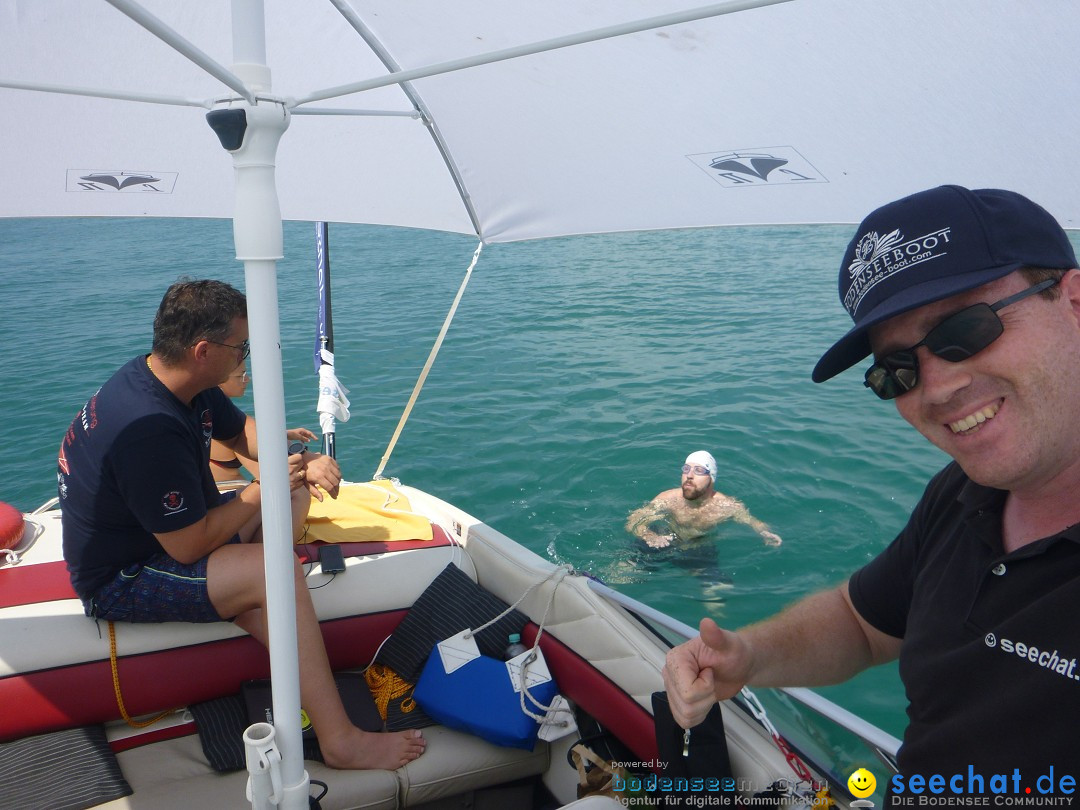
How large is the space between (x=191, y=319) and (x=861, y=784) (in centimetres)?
241

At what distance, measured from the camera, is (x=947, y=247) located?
1363 millimetres

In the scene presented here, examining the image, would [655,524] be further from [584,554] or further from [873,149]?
[873,149]

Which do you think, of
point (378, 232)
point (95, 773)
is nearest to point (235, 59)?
point (95, 773)

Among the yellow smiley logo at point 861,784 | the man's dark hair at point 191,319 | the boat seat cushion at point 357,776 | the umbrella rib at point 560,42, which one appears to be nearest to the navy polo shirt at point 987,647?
the yellow smiley logo at point 861,784

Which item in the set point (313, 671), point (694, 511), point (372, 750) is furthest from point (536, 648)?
point (694, 511)

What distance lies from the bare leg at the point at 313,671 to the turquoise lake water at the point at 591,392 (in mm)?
3126

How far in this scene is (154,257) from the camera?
18.5 meters

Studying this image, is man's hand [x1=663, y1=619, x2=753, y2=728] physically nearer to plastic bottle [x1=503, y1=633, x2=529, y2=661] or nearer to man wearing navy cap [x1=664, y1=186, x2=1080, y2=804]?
man wearing navy cap [x1=664, y1=186, x2=1080, y2=804]

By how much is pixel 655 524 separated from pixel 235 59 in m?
5.56

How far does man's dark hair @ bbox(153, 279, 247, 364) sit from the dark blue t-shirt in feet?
0.45

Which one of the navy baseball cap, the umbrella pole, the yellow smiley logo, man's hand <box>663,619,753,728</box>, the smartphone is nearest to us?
the navy baseball cap

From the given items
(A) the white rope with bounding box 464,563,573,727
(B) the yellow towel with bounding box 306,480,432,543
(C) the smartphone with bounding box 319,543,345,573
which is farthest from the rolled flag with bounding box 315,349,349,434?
(A) the white rope with bounding box 464,563,573,727

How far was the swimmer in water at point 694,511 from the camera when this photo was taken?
20.5 feet

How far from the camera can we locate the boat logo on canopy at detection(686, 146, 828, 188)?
2.13 meters
